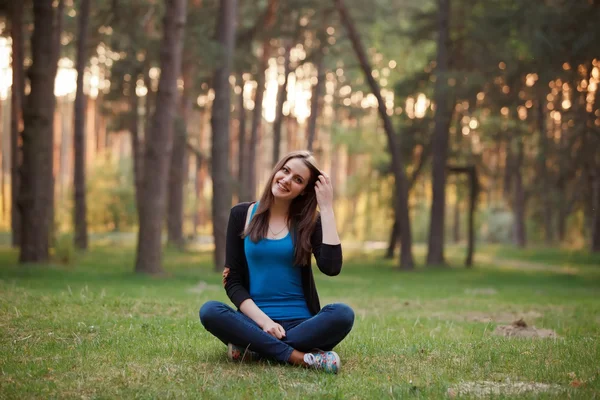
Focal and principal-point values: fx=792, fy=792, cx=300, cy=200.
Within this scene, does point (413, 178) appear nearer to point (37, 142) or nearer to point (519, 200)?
point (519, 200)

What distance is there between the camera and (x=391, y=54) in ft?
113

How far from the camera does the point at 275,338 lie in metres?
6.05

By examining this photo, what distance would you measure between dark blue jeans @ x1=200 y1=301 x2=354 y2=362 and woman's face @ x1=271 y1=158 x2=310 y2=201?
3.20ft

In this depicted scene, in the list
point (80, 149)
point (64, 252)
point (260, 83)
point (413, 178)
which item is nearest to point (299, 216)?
point (64, 252)

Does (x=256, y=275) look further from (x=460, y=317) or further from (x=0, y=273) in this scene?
(x=0, y=273)

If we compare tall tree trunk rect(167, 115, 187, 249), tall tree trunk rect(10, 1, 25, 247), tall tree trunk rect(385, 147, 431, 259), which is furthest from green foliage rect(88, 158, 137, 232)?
tall tree trunk rect(385, 147, 431, 259)

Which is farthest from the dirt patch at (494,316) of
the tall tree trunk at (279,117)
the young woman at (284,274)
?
the tall tree trunk at (279,117)

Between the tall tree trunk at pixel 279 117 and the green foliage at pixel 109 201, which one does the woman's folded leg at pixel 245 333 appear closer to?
the tall tree trunk at pixel 279 117

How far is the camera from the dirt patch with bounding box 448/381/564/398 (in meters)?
5.27

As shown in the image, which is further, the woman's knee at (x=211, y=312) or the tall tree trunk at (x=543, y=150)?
the tall tree trunk at (x=543, y=150)

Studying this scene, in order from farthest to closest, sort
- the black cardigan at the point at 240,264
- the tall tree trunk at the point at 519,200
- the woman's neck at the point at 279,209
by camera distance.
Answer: the tall tree trunk at the point at 519,200 → the woman's neck at the point at 279,209 → the black cardigan at the point at 240,264

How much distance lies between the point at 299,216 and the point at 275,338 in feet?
3.33

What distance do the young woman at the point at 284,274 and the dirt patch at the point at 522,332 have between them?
3.39m

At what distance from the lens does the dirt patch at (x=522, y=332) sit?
8.82 meters
